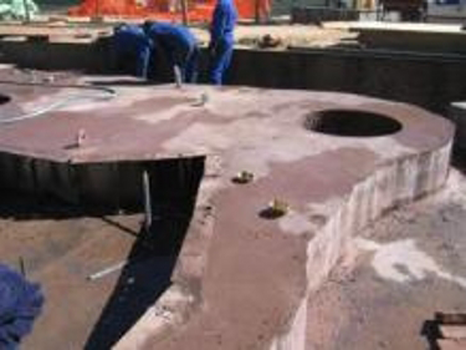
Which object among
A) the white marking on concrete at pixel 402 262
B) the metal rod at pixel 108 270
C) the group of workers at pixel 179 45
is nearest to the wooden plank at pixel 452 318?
the white marking on concrete at pixel 402 262

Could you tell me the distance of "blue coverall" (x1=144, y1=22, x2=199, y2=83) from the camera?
11133 millimetres

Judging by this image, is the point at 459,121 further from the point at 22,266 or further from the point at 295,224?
the point at 22,266

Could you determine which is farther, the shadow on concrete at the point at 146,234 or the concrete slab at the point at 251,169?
the shadow on concrete at the point at 146,234

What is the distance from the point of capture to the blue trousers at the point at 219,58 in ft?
37.0

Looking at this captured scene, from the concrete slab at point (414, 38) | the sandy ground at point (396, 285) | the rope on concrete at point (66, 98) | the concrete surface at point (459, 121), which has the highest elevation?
the concrete slab at point (414, 38)

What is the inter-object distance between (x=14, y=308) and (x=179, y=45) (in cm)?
792

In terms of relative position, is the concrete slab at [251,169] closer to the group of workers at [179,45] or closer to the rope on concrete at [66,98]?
the rope on concrete at [66,98]

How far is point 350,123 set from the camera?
8.99 meters

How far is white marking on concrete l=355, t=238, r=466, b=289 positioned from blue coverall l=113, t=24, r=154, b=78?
5772 millimetres

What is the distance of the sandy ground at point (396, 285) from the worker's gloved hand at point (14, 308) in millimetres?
2320

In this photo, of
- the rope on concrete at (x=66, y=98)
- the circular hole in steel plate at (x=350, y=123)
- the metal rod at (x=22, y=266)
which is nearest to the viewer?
the metal rod at (x=22, y=266)

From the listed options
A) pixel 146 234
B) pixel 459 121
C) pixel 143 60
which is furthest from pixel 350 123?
pixel 143 60

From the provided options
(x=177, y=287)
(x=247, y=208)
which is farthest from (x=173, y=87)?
(x=177, y=287)

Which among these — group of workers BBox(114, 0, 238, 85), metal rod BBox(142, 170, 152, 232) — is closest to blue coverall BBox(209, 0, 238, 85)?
group of workers BBox(114, 0, 238, 85)
